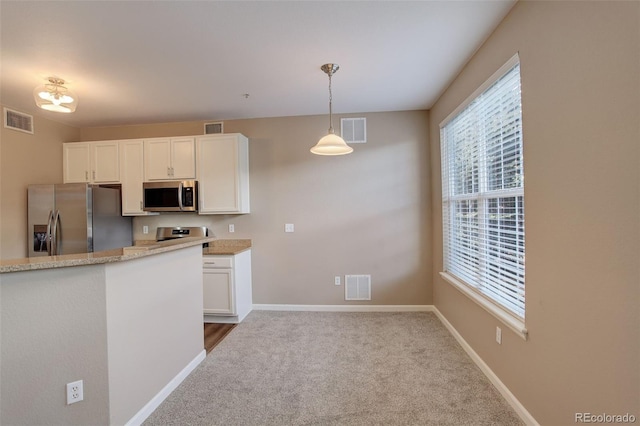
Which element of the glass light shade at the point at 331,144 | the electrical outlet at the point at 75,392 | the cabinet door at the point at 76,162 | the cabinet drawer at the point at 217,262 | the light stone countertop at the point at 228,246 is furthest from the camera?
the cabinet door at the point at 76,162

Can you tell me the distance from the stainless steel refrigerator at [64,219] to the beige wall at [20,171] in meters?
0.17

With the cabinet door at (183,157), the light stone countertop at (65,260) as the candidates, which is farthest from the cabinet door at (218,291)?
the light stone countertop at (65,260)

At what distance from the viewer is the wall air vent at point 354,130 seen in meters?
3.74

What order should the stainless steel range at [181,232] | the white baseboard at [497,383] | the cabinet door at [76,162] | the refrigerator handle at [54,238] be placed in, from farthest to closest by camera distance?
the stainless steel range at [181,232]
the cabinet door at [76,162]
the refrigerator handle at [54,238]
the white baseboard at [497,383]

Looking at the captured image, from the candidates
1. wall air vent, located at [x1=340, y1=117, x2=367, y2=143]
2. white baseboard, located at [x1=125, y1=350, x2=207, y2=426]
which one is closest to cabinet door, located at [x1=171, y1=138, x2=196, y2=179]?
wall air vent, located at [x1=340, y1=117, x2=367, y2=143]

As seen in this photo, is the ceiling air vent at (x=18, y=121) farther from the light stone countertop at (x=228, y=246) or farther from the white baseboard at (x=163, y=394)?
the white baseboard at (x=163, y=394)

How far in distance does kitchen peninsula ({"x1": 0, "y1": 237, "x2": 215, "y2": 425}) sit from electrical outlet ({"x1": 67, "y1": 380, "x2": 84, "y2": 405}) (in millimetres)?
20

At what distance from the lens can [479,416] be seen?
180 centimetres

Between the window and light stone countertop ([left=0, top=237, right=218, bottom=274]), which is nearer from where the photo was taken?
light stone countertop ([left=0, top=237, right=218, bottom=274])

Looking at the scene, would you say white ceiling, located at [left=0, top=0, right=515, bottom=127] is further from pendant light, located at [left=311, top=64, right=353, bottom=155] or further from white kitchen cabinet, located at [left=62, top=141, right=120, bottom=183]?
white kitchen cabinet, located at [left=62, top=141, right=120, bottom=183]

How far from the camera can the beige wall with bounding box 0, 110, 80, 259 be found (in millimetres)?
3266

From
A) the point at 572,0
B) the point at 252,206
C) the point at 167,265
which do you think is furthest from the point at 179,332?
the point at 572,0

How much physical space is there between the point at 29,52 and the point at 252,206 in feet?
8.06

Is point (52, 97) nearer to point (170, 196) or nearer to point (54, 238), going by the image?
point (170, 196)
